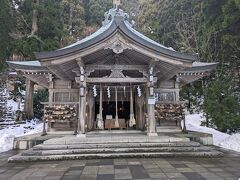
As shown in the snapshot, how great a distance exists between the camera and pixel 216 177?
20.7 feet

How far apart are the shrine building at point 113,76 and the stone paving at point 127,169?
2.91 m

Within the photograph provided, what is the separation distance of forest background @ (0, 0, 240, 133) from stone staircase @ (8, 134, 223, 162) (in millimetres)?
5481

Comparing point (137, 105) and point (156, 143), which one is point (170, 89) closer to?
point (137, 105)

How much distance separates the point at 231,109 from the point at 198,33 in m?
11.7

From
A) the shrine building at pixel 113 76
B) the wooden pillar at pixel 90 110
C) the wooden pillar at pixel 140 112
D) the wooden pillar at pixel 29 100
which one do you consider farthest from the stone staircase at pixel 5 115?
the wooden pillar at pixel 140 112

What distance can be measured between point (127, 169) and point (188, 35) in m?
21.3

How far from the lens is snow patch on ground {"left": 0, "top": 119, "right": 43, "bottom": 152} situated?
11.9m

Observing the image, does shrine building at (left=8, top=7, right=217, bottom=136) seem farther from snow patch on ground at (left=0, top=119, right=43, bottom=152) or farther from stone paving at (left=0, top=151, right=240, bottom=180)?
Result: stone paving at (left=0, top=151, right=240, bottom=180)

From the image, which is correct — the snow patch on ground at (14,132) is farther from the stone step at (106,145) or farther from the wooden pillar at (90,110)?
the wooden pillar at (90,110)

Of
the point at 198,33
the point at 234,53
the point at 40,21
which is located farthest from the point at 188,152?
the point at 40,21

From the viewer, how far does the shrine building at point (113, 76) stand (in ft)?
34.5

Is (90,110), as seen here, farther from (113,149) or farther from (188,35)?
(188,35)

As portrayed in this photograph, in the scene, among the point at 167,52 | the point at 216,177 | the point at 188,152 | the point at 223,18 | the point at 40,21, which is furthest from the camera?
the point at 40,21

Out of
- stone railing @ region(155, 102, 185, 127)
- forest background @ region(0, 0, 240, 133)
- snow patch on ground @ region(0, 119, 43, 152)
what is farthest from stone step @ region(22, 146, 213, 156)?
forest background @ region(0, 0, 240, 133)
